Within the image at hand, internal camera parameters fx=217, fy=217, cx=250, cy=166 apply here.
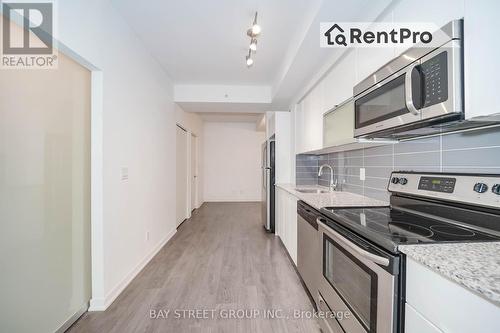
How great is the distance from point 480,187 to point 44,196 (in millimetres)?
2490

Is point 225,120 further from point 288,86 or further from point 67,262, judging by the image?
point 67,262

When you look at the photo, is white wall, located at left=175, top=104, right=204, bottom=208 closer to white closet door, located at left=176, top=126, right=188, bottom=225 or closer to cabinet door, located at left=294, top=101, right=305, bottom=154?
Answer: white closet door, located at left=176, top=126, right=188, bottom=225

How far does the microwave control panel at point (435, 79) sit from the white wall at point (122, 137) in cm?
212

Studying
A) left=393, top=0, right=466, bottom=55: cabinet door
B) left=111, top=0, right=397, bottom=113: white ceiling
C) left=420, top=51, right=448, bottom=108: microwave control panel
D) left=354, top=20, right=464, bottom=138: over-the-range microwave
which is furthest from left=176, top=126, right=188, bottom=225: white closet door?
left=420, top=51, right=448, bottom=108: microwave control panel

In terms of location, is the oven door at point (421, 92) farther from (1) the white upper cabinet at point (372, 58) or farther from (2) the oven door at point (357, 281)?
(2) the oven door at point (357, 281)

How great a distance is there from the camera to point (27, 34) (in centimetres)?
137

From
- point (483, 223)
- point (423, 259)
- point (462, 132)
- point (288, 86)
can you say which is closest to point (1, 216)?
point (423, 259)

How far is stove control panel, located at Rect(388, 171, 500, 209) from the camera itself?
997 mm

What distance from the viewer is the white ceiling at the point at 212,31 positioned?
1.92 meters

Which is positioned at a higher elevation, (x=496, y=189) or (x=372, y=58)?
(x=372, y=58)

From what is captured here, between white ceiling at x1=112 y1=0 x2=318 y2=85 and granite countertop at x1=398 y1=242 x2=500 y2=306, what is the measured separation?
1906mm

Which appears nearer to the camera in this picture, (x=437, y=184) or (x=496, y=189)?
(x=496, y=189)

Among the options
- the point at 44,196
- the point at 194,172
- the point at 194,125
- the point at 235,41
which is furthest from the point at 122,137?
the point at 194,172

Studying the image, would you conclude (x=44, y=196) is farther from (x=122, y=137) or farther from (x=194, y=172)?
(x=194, y=172)
